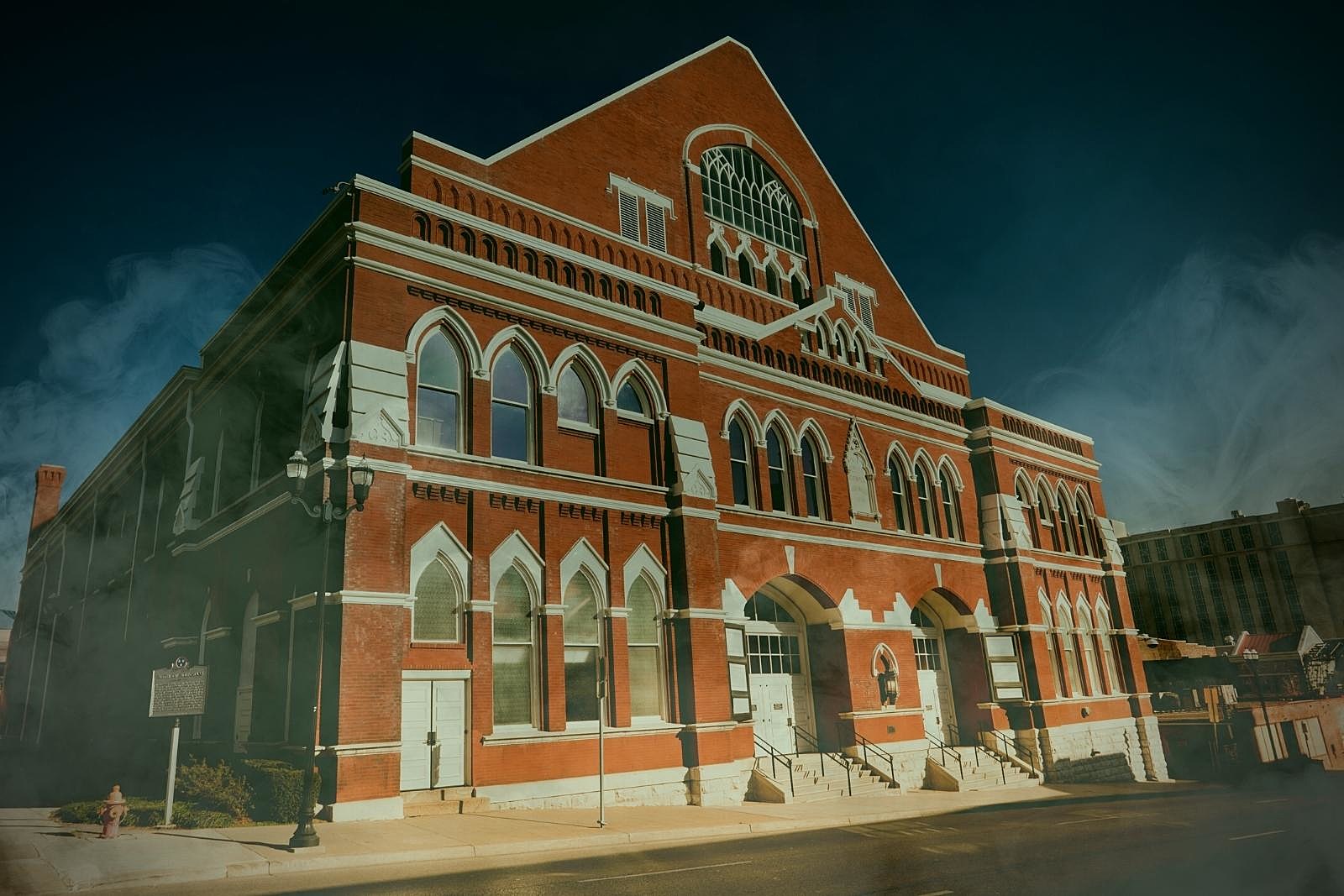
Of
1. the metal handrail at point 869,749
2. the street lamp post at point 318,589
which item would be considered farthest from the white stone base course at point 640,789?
the metal handrail at point 869,749

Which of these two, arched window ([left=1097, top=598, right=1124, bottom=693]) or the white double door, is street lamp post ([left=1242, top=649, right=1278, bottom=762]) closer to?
the white double door

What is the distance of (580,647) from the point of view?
15.8m

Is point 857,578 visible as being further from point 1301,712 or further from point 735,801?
point 1301,712

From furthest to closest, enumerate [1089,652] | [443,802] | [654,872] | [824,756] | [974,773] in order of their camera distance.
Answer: [1089,652] → [974,773] → [824,756] → [443,802] → [654,872]

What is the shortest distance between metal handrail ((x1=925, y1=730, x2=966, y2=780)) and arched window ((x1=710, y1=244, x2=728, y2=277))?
1288 cm

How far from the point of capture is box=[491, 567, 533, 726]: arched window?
1466cm

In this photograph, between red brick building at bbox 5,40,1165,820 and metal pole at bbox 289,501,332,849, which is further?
red brick building at bbox 5,40,1165,820

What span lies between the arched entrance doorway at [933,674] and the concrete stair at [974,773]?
0.78 metres

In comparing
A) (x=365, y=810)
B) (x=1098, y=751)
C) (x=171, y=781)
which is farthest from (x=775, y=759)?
(x=1098, y=751)

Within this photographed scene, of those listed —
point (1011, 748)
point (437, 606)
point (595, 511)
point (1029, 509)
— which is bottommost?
point (1011, 748)

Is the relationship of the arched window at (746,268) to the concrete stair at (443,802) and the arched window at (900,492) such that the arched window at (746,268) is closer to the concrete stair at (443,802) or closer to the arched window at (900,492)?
the arched window at (900,492)

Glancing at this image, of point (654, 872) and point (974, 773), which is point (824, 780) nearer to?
point (974, 773)

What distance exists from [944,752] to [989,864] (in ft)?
45.1

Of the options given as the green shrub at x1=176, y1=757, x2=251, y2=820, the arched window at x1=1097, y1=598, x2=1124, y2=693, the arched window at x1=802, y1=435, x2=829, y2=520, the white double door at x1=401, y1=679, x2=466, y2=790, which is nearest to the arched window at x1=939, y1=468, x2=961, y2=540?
the arched window at x1=802, y1=435, x2=829, y2=520
